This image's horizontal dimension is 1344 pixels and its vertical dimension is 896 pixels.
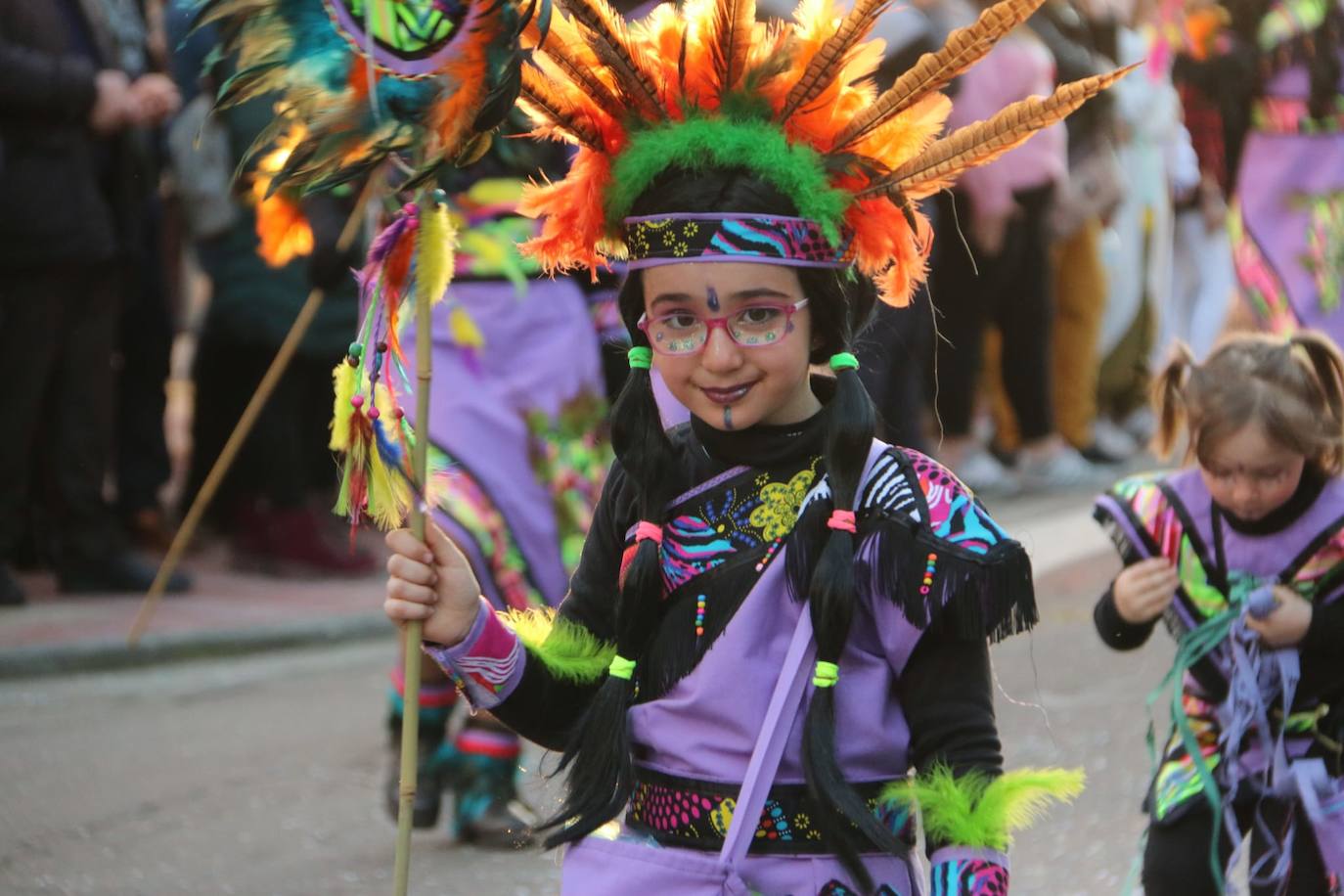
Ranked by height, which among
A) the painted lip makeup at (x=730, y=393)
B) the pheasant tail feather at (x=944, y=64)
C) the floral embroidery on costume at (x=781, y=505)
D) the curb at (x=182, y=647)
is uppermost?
the pheasant tail feather at (x=944, y=64)

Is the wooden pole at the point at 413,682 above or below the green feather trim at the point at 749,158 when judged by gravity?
below

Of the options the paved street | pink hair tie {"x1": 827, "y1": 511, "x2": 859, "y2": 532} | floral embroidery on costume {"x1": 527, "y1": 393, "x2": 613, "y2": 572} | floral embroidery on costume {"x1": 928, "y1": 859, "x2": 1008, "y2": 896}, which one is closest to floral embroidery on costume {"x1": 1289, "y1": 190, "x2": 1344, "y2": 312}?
the paved street

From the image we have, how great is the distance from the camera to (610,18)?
281 cm

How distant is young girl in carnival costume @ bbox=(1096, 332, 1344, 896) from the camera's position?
378 centimetres

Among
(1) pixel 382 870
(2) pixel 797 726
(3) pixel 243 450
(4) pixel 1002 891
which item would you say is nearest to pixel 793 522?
(2) pixel 797 726

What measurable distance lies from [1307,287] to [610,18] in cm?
386

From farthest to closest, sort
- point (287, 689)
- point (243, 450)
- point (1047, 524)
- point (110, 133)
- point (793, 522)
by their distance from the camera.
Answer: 1. point (1047, 524)
2. point (243, 450)
3. point (110, 133)
4. point (287, 689)
5. point (793, 522)

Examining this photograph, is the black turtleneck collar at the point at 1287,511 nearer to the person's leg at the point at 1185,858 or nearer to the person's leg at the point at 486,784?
the person's leg at the point at 1185,858

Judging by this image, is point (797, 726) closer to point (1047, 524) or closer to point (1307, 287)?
point (1307, 287)

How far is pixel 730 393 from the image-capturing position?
2.84 meters

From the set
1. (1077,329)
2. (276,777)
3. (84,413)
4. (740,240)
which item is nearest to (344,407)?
(740,240)

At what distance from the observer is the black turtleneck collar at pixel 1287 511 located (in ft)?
12.6

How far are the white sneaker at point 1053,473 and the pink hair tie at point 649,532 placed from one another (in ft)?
28.7

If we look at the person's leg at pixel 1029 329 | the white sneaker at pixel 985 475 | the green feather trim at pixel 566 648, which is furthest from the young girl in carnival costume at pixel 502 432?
the person's leg at pixel 1029 329
